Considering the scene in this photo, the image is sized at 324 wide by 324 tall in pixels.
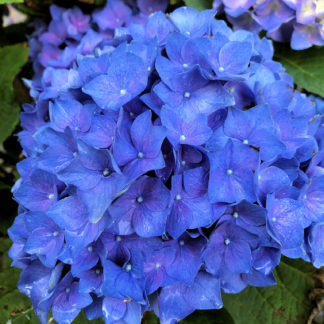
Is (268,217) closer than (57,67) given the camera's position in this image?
Yes

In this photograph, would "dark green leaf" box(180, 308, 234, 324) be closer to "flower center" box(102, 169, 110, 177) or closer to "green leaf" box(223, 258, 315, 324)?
"green leaf" box(223, 258, 315, 324)

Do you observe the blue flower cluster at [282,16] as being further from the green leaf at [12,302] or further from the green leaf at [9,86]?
the green leaf at [12,302]

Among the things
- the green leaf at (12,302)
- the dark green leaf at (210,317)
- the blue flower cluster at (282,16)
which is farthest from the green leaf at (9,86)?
the dark green leaf at (210,317)

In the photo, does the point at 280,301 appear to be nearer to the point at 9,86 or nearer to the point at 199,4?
the point at 199,4

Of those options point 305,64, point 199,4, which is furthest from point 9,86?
point 305,64

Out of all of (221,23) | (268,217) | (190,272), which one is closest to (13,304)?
(190,272)

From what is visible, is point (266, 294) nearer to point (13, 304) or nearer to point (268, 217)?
point (268, 217)
